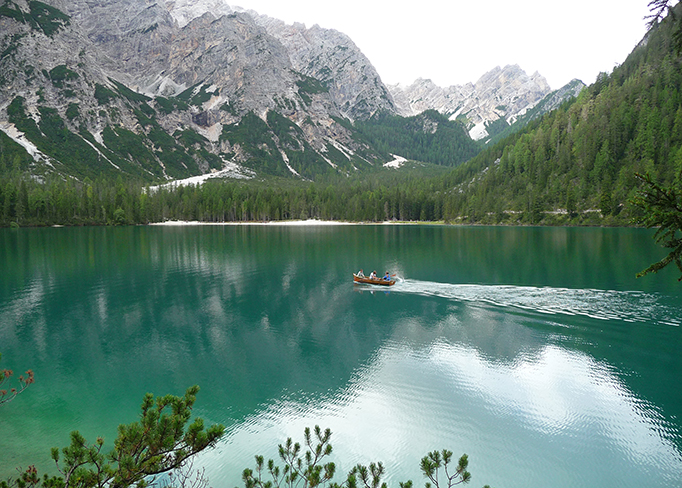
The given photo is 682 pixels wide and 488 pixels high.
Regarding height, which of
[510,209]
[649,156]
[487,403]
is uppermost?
[649,156]

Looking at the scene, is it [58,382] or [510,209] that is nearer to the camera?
[58,382]

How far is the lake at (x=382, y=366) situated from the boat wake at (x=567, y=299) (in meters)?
0.29

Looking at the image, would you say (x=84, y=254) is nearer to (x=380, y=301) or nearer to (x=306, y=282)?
(x=306, y=282)

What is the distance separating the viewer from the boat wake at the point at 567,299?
115ft

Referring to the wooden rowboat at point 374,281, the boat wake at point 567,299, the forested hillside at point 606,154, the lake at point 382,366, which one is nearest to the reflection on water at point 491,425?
the lake at point 382,366

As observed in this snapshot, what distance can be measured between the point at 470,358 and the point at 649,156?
17494cm

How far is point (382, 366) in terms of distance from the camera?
974 inches

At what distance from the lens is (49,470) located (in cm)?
1423

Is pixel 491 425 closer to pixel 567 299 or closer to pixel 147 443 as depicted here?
pixel 147 443

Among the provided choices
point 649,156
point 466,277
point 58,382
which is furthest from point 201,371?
point 649,156

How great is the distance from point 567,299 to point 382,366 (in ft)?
87.7

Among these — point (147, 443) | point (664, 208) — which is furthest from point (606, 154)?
point (147, 443)

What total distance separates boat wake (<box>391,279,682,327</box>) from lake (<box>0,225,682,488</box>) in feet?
0.94

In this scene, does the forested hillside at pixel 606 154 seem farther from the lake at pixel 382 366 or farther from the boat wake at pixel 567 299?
the lake at pixel 382 366
